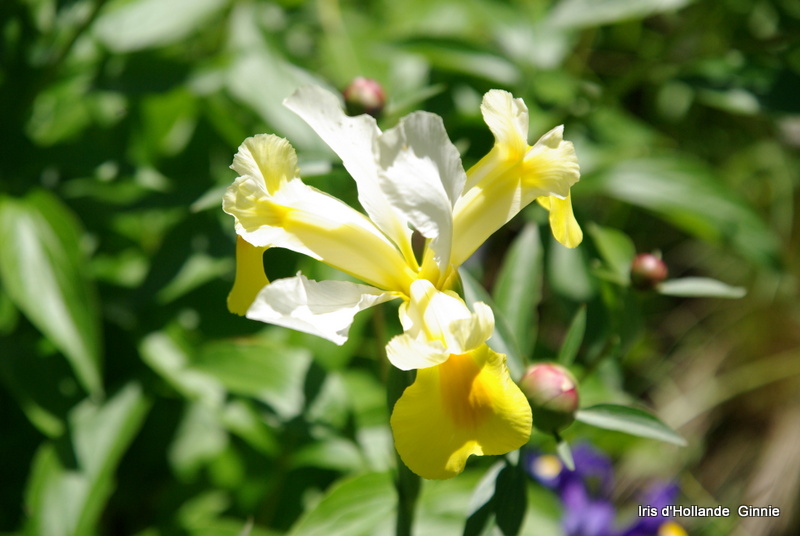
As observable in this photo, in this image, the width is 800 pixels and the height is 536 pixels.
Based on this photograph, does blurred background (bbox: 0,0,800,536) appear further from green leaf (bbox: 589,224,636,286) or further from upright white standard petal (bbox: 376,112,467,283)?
upright white standard petal (bbox: 376,112,467,283)

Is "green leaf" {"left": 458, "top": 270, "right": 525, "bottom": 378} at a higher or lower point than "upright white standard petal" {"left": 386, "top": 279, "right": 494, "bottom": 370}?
lower

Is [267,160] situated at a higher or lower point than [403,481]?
higher

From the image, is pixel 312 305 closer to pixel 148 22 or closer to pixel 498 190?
pixel 498 190

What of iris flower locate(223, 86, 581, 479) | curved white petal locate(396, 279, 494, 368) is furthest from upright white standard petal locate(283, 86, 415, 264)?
curved white petal locate(396, 279, 494, 368)

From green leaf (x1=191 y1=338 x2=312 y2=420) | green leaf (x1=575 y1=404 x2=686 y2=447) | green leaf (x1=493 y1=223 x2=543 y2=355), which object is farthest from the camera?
green leaf (x1=191 y1=338 x2=312 y2=420)

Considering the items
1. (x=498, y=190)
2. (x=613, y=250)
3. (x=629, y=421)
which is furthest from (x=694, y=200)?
(x=498, y=190)

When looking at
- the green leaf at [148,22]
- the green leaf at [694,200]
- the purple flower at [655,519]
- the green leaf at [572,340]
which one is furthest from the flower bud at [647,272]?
the green leaf at [148,22]
